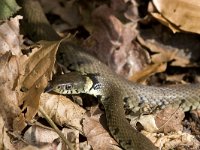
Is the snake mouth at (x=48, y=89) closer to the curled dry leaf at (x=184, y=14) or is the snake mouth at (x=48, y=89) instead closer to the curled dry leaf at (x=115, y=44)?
the curled dry leaf at (x=115, y=44)

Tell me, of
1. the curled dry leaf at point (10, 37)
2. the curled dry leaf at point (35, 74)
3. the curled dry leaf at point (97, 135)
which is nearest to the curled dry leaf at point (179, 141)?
the curled dry leaf at point (97, 135)

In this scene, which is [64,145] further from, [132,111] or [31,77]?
[132,111]

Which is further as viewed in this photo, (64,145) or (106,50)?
(106,50)

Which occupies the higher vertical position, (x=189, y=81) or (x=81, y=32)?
(x=81, y=32)

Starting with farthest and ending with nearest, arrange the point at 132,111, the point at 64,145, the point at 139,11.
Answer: the point at 139,11, the point at 132,111, the point at 64,145

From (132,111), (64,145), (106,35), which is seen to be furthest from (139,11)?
(64,145)

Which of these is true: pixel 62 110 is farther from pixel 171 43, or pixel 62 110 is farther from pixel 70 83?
pixel 171 43

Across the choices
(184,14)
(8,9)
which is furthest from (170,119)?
(8,9)
